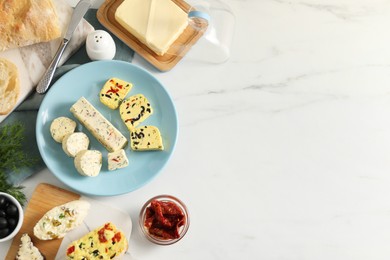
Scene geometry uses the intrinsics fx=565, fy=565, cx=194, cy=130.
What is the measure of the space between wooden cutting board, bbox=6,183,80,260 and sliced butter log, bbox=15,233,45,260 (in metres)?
0.03

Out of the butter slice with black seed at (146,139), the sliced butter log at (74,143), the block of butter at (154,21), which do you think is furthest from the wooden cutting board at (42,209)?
the block of butter at (154,21)

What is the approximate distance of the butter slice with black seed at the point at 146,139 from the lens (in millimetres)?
1755

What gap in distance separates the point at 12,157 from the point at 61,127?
168 mm

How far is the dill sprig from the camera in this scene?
1.68 m

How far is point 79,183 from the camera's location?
171 cm

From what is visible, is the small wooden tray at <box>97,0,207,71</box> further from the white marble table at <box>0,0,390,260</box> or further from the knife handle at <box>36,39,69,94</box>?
the knife handle at <box>36,39,69,94</box>

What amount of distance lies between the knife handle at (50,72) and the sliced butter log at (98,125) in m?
0.12

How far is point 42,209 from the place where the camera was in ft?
5.59

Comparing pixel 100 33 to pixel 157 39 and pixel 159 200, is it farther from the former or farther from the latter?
pixel 159 200

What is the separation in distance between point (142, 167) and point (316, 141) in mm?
592

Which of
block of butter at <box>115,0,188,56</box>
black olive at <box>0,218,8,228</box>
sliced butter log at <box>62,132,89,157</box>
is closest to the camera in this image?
black olive at <box>0,218,8,228</box>

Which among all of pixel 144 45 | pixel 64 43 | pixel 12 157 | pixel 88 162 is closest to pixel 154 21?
pixel 144 45

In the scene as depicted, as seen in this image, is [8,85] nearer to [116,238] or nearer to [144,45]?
[144,45]

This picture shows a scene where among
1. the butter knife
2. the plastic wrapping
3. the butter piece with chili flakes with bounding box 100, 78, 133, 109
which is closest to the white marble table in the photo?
the plastic wrapping
